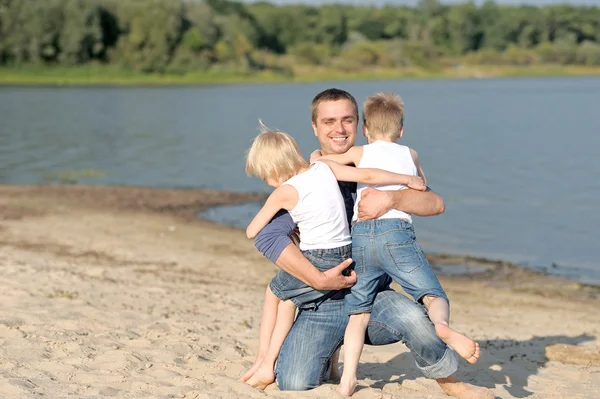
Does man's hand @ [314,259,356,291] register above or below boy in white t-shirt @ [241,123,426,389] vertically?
below

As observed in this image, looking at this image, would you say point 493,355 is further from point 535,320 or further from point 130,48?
point 130,48

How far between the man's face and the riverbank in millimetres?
72705

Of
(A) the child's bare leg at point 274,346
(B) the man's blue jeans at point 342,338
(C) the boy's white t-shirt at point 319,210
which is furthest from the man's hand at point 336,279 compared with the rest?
(A) the child's bare leg at point 274,346

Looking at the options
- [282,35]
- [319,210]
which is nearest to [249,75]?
[282,35]

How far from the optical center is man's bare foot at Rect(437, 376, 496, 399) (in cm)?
523

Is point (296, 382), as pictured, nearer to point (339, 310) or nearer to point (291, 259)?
point (339, 310)

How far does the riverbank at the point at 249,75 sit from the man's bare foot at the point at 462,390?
7318cm

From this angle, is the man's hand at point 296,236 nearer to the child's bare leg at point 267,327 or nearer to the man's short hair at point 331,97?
the child's bare leg at point 267,327

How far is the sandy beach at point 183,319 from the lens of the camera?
5.45 m

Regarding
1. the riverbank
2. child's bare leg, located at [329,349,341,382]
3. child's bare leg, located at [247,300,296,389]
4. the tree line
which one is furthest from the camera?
the tree line

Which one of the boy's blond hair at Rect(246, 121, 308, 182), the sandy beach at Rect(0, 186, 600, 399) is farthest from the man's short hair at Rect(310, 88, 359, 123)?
the sandy beach at Rect(0, 186, 600, 399)

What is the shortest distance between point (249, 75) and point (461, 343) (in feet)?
280

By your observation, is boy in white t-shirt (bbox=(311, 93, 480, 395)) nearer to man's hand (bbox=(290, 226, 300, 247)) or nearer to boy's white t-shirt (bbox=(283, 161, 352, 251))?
boy's white t-shirt (bbox=(283, 161, 352, 251))

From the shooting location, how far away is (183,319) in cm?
755
